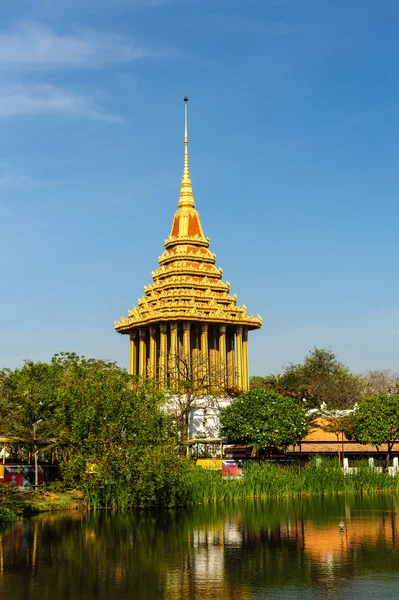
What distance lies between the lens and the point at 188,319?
47.9 metres

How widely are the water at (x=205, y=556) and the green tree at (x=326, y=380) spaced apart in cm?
3765

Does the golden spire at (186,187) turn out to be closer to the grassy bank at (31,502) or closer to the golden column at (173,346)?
the golden column at (173,346)

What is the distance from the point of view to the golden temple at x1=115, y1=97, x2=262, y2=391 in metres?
48.2

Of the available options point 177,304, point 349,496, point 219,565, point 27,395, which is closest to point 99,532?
point 219,565

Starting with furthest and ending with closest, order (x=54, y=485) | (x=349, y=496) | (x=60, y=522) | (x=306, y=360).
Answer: (x=306, y=360)
(x=349, y=496)
(x=54, y=485)
(x=60, y=522)

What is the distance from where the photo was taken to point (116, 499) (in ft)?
88.7

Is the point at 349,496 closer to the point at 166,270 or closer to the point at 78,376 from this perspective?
the point at 78,376

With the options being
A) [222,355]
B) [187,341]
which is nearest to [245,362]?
[222,355]

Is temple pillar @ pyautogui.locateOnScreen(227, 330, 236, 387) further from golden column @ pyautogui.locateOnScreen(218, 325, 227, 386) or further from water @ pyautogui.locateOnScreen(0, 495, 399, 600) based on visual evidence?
water @ pyautogui.locateOnScreen(0, 495, 399, 600)

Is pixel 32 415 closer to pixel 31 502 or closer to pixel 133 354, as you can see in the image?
pixel 31 502

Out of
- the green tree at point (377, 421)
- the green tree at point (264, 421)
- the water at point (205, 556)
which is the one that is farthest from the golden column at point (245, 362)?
the water at point (205, 556)

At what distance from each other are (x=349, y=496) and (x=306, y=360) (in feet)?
140

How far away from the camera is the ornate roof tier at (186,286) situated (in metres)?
48.8

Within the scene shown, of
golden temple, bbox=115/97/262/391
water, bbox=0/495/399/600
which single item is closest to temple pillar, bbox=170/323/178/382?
golden temple, bbox=115/97/262/391
